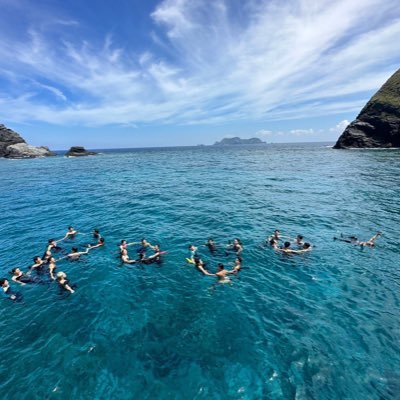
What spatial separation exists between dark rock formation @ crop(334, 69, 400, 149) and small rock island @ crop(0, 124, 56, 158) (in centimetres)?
16681

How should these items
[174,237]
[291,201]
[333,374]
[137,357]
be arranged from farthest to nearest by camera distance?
[291,201] < [174,237] < [137,357] < [333,374]

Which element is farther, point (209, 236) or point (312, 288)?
point (209, 236)

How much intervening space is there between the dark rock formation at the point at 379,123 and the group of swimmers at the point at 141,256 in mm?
116536

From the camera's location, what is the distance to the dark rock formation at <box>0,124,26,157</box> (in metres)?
161

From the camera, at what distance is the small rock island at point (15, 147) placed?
151 metres

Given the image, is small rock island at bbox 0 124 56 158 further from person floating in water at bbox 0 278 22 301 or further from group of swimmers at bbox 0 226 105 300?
person floating in water at bbox 0 278 22 301

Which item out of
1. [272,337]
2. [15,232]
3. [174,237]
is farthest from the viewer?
[15,232]

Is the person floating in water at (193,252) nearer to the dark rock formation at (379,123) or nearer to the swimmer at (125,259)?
the swimmer at (125,259)

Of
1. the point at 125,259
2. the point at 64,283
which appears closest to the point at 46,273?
the point at 64,283

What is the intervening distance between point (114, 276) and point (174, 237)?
7.74 meters

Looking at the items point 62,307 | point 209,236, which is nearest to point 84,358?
point 62,307

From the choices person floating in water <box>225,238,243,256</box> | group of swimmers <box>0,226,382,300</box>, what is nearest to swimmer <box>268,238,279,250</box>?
group of swimmers <box>0,226,382,300</box>

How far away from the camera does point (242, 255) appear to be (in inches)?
893

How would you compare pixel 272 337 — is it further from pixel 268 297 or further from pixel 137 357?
pixel 137 357
